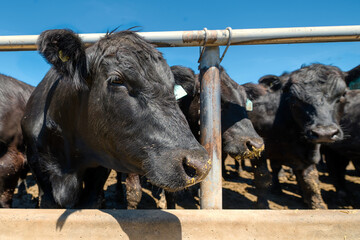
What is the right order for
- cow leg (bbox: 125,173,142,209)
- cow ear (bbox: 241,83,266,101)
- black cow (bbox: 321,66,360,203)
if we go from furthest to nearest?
black cow (bbox: 321,66,360,203)
cow ear (bbox: 241,83,266,101)
cow leg (bbox: 125,173,142,209)

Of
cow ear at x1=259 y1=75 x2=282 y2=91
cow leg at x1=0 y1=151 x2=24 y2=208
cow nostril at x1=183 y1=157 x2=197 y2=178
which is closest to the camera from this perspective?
cow nostril at x1=183 y1=157 x2=197 y2=178

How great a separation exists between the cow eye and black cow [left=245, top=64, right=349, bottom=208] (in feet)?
10.2

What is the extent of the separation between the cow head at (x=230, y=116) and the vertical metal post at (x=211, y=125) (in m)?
0.74

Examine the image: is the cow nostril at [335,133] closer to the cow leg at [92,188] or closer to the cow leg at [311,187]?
the cow leg at [311,187]

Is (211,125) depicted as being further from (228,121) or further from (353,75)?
(353,75)

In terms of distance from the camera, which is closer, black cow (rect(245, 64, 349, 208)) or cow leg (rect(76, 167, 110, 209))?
cow leg (rect(76, 167, 110, 209))

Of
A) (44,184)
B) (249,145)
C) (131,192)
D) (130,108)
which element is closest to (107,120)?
(130,108)

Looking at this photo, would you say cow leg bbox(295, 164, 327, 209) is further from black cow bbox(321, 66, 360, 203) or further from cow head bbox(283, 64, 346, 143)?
black cow bbox(321, 66, 360, 203)

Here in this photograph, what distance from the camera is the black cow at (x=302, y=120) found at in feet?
13.6

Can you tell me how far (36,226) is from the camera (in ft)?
5.96

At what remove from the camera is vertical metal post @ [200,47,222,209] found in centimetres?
240

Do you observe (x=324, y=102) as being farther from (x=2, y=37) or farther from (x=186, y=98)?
(x=2, y=37)

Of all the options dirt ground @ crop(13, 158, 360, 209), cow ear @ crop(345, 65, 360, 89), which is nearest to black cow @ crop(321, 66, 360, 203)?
dirt ground @ crop(13, 158, 360, 209)

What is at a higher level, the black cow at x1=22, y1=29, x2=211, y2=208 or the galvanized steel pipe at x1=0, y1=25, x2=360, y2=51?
the galvanized steel pipe at x1=0, y1=25, x2=360, y2=51
